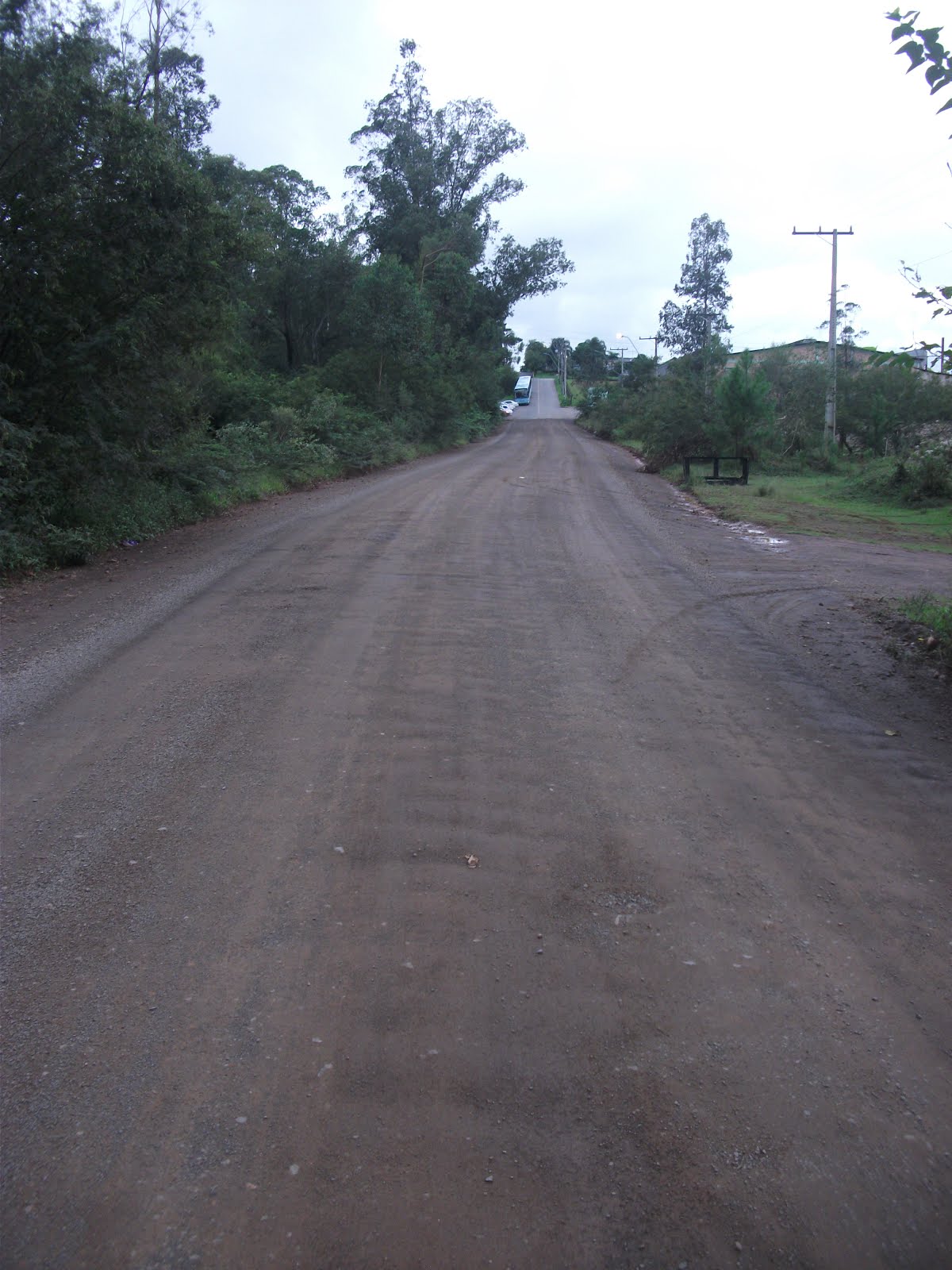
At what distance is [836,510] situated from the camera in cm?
2153

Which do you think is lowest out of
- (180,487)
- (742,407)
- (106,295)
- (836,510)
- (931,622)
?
(836,510)

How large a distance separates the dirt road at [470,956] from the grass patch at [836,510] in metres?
10.1

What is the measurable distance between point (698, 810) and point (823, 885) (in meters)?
0.88

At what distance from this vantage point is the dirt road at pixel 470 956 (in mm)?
2656

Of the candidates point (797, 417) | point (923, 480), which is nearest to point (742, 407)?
point (797, 417)

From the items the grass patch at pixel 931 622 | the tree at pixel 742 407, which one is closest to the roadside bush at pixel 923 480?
the tree at pixel 742 407

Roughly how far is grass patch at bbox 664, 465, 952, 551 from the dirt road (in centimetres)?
1011

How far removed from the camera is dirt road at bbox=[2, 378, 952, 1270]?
2656 millimetres

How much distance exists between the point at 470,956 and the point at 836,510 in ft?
65.6

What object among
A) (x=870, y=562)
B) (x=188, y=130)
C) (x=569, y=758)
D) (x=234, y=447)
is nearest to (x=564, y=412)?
(x=188, y=130)

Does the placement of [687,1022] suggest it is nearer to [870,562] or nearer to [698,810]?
[698,810]

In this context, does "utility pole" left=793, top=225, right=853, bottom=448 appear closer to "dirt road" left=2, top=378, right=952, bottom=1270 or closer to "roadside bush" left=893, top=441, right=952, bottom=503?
"roadside bush" left=893, top=441, right=952, bottom=503

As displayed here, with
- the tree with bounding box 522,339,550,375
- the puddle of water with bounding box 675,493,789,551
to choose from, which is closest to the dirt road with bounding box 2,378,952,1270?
the puddle of water with bounding box 675,493,789,551

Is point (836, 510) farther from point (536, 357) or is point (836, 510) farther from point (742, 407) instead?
point (536, 357)
